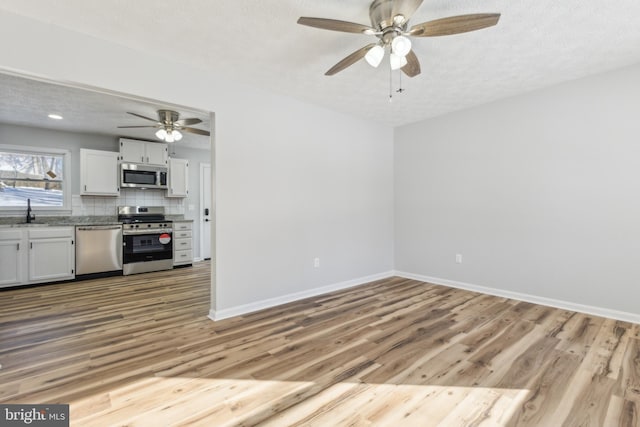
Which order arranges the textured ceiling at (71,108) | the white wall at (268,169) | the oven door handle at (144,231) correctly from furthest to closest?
the oven door handle at (144,231) → the textured ceiling at (71,108) → the white wall at (268,169)

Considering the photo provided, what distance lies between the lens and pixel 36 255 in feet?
14.2

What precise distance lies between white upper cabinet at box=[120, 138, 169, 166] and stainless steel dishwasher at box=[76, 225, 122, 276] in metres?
1.28

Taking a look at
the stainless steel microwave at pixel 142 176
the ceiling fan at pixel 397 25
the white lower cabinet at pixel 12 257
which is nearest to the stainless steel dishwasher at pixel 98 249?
the white lower cabinet at pixel 12 257

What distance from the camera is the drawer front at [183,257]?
18.8 ft

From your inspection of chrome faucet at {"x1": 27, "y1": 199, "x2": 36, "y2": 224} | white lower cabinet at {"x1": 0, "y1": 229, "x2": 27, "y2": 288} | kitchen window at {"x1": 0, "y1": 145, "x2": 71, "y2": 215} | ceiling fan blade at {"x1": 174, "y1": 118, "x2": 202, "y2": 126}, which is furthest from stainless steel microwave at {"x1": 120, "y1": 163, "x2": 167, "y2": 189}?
ceiling fan blade at {"x1": 174, "y1": 118, "x2": 202, "y2": 126}

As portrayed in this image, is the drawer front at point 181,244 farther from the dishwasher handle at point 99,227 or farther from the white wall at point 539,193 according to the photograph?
the white wall at point 539,193

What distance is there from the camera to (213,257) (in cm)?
309

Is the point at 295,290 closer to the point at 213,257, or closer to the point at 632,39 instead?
the point at 213,257

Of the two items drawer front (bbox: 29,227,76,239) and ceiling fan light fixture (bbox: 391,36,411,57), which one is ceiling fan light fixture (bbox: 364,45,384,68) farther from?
drawer front (bbox: 29,227,76,239)

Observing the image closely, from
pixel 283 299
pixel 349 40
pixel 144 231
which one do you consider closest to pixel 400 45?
pixel 349 40

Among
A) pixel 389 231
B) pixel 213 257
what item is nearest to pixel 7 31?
pixel 213 257

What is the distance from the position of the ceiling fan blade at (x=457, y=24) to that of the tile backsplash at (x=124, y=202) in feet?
18.6

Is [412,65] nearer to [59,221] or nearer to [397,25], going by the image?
[397,25]

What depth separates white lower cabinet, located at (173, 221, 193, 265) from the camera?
573 centimetres
